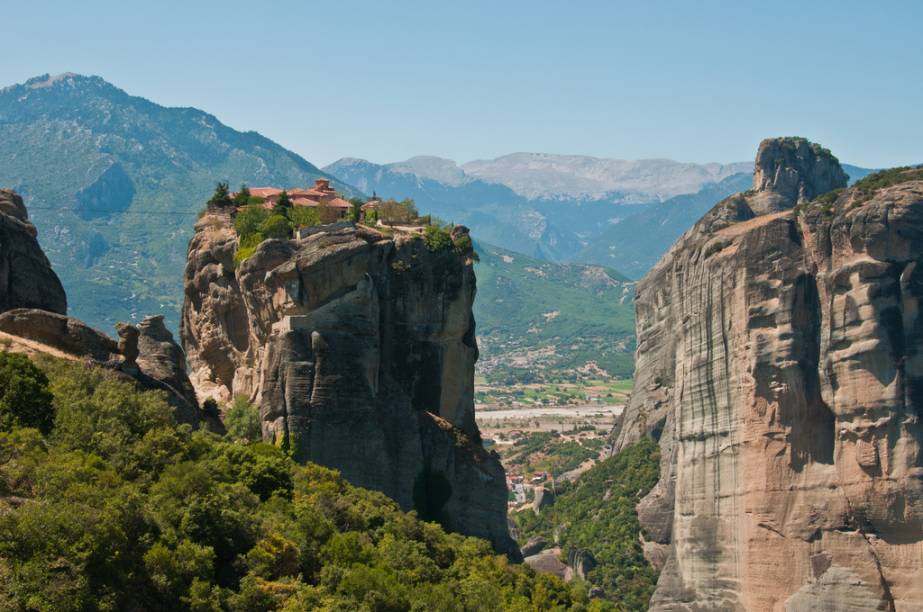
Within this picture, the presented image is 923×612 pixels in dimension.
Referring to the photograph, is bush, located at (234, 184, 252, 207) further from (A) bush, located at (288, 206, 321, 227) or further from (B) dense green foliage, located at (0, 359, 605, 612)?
(B) dense green foliage, located at (0, 359, 605, 612)

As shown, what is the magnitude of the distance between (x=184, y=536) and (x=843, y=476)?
3936 centimetres

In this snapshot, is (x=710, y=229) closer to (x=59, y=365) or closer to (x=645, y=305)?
(x=645, y=305)

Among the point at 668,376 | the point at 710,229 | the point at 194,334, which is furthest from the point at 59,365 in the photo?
the point at 668,376

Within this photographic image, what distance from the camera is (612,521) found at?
281 feet

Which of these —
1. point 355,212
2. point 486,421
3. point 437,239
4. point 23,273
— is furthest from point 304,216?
point 486,421

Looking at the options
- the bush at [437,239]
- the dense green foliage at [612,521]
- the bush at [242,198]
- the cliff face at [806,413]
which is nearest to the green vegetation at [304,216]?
the bush at [437,239]

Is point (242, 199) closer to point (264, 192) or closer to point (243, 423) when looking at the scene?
point (264, 192)

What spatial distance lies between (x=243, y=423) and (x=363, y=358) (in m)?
5.17

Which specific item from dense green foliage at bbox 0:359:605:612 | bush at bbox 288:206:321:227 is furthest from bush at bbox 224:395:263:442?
bush at bbox 288:206:321:227

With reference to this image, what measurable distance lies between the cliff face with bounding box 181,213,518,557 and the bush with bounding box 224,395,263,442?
0.41 metres

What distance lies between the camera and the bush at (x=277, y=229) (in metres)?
55.5

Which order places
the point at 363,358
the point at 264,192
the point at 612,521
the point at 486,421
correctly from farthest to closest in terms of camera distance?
the point at 486,421
the point at 612,521
the point at 264,192
the point at 363,358

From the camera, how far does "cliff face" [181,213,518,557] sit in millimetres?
50500

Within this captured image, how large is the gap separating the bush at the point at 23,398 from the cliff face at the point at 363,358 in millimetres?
15870
